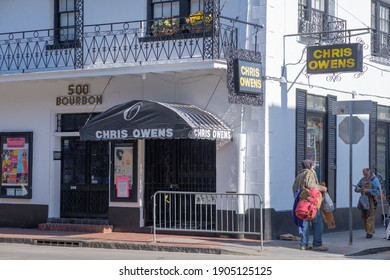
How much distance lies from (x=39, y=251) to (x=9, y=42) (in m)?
6.84

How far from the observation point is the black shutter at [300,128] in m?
20.3

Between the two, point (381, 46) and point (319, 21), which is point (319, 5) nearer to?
point (319, 21)

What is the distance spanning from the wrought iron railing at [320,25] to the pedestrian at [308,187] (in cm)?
434

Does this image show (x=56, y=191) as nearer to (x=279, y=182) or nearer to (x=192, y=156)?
(x=192, y=156)

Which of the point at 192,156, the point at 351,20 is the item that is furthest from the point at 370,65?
the point at 192,156

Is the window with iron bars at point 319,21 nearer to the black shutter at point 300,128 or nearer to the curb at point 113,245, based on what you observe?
the black shutter at point 300,128

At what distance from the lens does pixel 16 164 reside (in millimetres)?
22250

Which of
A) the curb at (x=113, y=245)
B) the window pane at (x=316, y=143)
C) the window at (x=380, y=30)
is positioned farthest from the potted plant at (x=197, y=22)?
the window at (x=380, y=30)

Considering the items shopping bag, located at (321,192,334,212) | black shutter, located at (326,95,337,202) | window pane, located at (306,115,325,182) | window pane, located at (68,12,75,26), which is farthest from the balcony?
window pane, located at (68,12,75,26)

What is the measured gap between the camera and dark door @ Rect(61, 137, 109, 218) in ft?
69.8

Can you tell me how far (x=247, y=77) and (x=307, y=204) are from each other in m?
3.31

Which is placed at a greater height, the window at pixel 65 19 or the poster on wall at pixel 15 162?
the window at pixel 65 19

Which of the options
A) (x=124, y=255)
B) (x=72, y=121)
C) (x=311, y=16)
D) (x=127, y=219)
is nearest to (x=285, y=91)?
(x=311, y=16)

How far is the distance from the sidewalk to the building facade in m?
1.01
